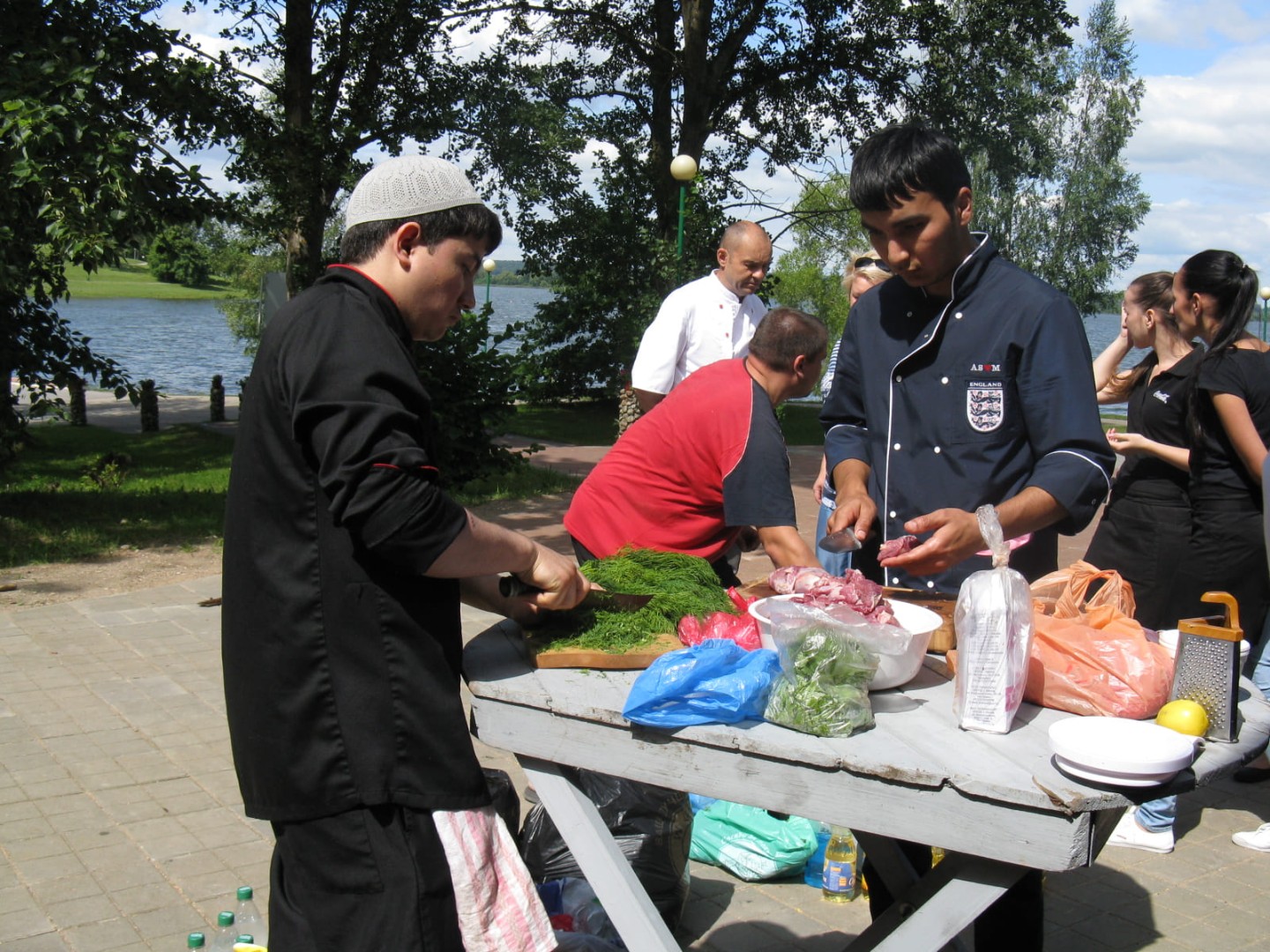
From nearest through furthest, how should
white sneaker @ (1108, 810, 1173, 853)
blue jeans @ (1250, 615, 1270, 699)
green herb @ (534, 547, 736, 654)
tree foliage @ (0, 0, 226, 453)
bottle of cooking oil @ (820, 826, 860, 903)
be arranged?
green herb @ (534, 547, 736, 654) → bottle of cooking oil @ (820, 826, 860, 903) → white sneaker @ (1108, 810, 1173, 853) → blue jeans @ (1250, 615, 1270, 699) → tree foliage @ (0, 0, 226, 453)

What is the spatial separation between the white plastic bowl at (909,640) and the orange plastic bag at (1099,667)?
21cm

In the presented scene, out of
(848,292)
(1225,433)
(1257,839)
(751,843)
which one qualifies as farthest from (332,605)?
(848,292)

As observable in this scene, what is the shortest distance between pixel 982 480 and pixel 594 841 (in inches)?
51.4

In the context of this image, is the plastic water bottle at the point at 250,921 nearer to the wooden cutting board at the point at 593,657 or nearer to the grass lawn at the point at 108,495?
the wooden cutting board at the point at 593,657

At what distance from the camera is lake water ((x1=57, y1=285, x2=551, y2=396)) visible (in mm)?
31969

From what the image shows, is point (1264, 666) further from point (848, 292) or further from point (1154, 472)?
point (848, 292)

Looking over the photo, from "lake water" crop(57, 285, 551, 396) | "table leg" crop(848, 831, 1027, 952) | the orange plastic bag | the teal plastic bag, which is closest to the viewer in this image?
"table leg" crop(848, 831, 1027, 952)

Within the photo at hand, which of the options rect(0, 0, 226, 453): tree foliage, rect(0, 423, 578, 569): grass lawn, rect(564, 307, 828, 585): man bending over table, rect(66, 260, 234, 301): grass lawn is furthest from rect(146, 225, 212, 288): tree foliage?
rect(66, 260, 234, 301): grass lawn

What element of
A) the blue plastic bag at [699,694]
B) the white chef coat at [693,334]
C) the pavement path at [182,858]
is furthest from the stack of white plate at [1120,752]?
the white chef coat at [693,334]

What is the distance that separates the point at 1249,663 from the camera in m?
5.00

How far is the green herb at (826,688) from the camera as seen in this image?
202 centimetres

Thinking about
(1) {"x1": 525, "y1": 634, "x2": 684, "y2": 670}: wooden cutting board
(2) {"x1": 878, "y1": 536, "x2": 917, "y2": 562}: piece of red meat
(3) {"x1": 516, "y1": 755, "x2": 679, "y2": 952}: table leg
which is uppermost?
(2) {"x1": 878, "y1": 536, "x2": 917, "y2": 562}: piece of red meat

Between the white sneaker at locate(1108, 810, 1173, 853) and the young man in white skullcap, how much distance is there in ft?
10.6

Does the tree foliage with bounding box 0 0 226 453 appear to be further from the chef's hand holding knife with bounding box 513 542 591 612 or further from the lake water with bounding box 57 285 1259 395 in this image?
the chef's hand holding knife with bounding box 513 542 591 612
